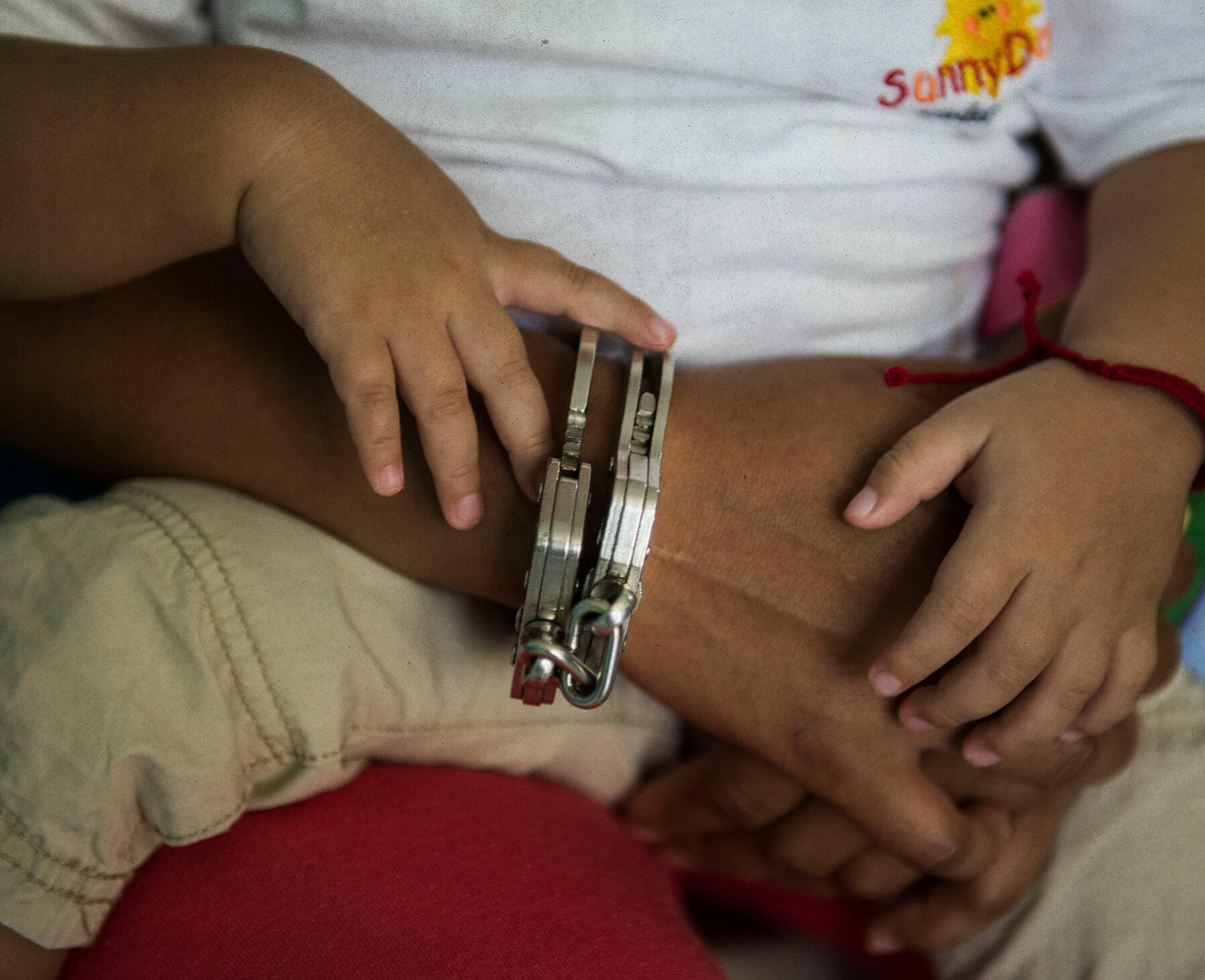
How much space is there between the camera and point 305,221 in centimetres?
61

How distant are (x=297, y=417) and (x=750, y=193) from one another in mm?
398

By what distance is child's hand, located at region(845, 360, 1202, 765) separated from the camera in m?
0.62

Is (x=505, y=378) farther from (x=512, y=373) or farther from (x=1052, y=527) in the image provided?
(x=1052, y=527)

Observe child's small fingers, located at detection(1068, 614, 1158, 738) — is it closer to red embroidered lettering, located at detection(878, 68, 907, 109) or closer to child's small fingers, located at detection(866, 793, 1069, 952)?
child's small fingers, located at detection(866, 793, 1069, 952)

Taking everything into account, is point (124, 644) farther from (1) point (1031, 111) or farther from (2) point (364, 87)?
(1) point (1031, 111)

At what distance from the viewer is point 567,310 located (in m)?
0.68

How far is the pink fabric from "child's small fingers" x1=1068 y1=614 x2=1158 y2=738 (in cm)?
36

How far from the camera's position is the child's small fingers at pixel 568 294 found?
665 millimetres

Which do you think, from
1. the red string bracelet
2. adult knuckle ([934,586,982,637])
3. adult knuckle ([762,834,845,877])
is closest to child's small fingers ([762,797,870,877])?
adult knuckle ([762,834,845,877])

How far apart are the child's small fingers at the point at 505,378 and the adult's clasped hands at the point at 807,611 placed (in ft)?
0.37

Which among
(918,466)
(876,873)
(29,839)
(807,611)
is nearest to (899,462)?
(918,466)

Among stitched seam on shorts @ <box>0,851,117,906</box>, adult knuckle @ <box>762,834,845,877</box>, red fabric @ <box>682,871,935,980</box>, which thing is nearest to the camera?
stitched seam on shorts @ <box>0,851,117,906</box>

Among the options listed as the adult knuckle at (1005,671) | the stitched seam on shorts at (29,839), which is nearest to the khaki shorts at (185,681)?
the stitched seam on shorts at (29,839)

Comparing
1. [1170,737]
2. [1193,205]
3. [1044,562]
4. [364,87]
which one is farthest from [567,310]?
[1170,737]
